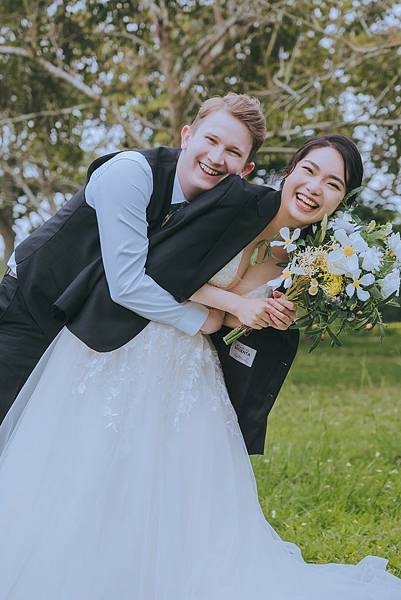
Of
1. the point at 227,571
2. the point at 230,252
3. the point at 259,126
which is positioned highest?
the point at 259,126

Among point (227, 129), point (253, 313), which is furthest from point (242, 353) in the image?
point (227, 129)

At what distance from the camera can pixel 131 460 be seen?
9.88ft

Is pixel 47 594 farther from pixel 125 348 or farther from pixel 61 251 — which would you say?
pixel 61 251

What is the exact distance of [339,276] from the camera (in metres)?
2.89

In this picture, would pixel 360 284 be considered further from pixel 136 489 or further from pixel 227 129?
pixel 136 489

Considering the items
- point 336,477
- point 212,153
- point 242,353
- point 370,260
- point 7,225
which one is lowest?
point 7,225

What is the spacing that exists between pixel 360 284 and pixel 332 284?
0.31ft

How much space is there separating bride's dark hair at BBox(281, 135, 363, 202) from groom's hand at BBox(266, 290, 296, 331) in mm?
521

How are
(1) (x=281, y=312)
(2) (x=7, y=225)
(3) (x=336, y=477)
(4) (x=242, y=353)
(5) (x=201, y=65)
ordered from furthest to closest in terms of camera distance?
(2) (x=7, y=225), (5) (x=201, y=65), (3) (x=336, y=477), (4) (x=242, y=353), (1) (x=281, y=312)

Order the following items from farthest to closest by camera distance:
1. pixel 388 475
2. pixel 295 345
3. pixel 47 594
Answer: pixel 388 475
pixel 295 345
pixel 47 594

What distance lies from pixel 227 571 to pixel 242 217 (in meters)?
1.22

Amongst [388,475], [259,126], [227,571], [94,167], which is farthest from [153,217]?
[388,475]

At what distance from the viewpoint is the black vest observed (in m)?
3.11

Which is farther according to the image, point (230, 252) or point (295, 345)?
point (295, 345)
